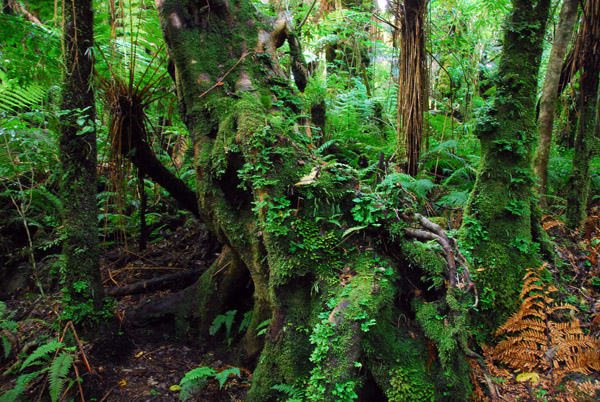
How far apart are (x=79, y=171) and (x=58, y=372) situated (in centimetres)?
170

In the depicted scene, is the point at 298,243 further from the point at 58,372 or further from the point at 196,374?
the point at 58,372

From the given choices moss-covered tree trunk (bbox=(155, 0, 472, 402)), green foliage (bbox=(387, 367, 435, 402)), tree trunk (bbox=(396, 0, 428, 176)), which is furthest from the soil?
tree trunk (bbox=(396, 0, 428, 176))

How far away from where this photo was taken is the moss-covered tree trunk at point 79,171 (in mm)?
3129

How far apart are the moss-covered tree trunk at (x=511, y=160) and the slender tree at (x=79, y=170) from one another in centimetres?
348

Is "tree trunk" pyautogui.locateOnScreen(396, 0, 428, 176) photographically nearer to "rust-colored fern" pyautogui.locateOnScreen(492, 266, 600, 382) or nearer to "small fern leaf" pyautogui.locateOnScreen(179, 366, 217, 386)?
"rust-colored fern" pyautogui.locateOnScreen(492, 266, 600, 382)

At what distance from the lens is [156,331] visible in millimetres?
4043

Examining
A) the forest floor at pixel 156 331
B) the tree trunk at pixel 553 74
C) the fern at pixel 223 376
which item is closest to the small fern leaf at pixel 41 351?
the forest floor at pixel 156 331

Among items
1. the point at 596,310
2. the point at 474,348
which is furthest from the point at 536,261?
the point at 474,348

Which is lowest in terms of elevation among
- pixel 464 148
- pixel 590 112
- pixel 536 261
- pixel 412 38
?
pixel 536 261

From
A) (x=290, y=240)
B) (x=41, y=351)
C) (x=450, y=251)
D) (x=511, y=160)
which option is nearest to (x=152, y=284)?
(x=41, y=351)

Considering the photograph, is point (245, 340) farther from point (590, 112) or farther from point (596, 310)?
point (590, 112)

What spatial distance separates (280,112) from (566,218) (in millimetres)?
3930

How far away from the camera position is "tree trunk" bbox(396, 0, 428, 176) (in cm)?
438

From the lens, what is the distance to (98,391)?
3010 millimetres
